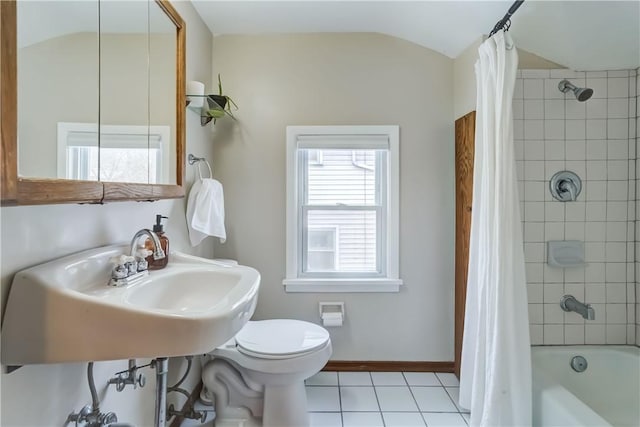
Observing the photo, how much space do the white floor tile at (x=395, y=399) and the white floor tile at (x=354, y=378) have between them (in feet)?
0.36

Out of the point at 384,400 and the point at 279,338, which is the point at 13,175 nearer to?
the point at 279,338

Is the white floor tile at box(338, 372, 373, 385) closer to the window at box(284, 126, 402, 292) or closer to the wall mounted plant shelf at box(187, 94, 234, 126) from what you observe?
the window at box(284, 126, 402, 292)

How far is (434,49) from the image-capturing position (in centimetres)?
223

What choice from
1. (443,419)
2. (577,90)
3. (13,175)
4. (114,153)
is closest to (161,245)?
(114,153)

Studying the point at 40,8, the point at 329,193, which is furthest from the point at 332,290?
the point at 40,8

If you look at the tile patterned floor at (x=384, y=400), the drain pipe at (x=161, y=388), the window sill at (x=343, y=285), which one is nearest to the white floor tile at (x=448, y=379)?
the tile patterned floor at (x=384, y=400)

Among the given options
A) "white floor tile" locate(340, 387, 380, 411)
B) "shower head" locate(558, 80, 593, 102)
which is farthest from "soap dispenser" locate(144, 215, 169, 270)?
"shower head" locate(558, 80, 593, 102)

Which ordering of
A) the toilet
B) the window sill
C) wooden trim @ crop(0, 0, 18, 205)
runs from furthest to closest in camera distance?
the window sill
the toilet
wooden trim @ crop(0, 0, 18, 205)

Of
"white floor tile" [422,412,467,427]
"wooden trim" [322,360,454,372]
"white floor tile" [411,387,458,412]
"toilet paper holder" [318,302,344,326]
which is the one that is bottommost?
"white floor tile" [422,412,467,427]

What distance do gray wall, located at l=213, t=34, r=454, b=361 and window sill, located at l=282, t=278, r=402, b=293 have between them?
0.15 feet

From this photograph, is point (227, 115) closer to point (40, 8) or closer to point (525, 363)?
point (40, 8)

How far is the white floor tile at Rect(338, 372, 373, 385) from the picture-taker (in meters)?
2.15

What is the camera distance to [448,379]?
2.19 metres

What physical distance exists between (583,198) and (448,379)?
137 centimetres
